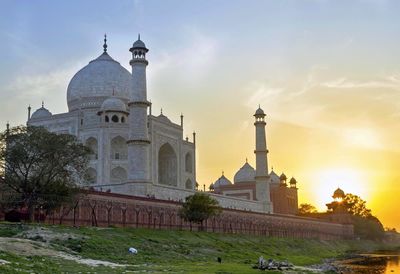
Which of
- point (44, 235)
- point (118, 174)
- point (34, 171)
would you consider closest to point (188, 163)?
point (118, 174)

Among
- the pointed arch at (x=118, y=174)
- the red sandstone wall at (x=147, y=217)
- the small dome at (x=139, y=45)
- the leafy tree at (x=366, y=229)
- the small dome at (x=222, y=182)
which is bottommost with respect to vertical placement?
the leafy tree at (x=366, y=229)

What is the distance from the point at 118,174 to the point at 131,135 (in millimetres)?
9131

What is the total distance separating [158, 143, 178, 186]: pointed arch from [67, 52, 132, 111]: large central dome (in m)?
6.45

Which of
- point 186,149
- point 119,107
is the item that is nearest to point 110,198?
point 119,107

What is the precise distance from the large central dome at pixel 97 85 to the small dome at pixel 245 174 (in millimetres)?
29876

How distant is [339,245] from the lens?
65.7 meters

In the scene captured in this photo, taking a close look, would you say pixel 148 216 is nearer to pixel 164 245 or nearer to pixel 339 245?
pixel 164 245

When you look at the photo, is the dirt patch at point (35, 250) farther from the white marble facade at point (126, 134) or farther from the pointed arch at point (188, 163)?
the pointed arch at point (188, 163)

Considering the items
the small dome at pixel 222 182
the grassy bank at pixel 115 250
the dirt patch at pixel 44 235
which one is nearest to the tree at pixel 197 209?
the grassy bank at pixel 115 250

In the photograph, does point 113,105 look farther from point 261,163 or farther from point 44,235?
point 44,235

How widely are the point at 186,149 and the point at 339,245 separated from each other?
22874mm

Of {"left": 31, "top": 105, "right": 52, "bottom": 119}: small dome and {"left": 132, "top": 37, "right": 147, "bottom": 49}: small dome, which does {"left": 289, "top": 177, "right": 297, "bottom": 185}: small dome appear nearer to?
{"left": 31, "top": 105, "right": 52, "bottom": 119}: small dome

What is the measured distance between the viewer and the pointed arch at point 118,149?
166ft

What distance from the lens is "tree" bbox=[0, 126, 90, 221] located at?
27797mm
